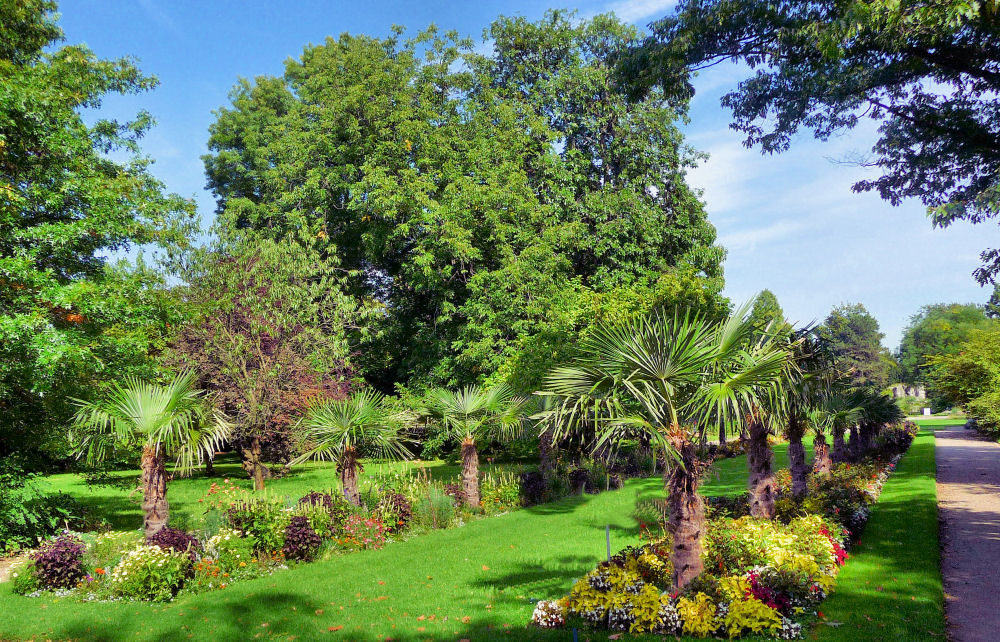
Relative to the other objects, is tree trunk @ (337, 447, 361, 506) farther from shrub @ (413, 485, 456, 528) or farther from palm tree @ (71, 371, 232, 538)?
palm tree @ (71, 371, 232, 538)

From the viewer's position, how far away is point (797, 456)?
1622cm

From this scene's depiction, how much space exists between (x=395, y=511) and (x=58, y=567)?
23.0 ft

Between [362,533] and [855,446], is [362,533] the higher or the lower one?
the lower one

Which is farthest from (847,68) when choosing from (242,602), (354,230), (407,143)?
(354,230)

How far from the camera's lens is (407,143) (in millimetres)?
31500

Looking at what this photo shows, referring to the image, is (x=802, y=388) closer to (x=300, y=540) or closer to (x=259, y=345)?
(x=300, y=540)

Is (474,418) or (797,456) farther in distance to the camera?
(474,418)

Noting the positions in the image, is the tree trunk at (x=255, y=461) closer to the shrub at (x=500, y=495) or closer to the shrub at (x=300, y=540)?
the shrub at (x=500, y=495)

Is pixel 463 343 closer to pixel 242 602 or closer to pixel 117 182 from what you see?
pixel 117 182

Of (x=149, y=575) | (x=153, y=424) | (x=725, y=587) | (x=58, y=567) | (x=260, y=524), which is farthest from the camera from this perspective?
(x=260, y=524)

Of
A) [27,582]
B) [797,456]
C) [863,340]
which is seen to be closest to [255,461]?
[27,582]

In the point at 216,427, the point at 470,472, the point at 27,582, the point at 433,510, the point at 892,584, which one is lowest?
the point at 892,584

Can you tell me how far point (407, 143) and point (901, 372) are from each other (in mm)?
121852

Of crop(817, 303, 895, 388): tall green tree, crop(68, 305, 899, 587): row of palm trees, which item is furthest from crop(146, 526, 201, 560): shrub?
crop(817, 303, 895, 388): tall green tree
